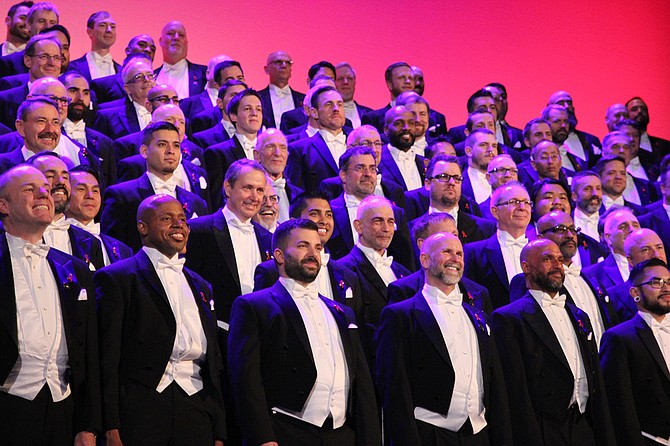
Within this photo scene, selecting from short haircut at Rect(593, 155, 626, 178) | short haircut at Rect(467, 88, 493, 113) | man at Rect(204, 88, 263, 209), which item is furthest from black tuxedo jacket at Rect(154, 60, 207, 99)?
short haircut at Rect(593, 155, 626, 178)

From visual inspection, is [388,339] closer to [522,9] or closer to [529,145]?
[529,145]

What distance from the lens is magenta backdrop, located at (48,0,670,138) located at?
383 inches

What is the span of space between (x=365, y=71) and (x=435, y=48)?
85cm

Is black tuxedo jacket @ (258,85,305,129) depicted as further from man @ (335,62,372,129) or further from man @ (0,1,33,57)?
man @ (0,1,33,57)

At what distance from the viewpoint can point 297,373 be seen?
4.69 meters

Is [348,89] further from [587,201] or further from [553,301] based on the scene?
[553,301]

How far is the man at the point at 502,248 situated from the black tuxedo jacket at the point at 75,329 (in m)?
2.69

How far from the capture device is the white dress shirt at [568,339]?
543 cm

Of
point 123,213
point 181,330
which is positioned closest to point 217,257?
point 123,213

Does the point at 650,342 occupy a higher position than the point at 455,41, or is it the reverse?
the point at 455,41

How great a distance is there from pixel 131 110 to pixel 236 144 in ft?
2.76

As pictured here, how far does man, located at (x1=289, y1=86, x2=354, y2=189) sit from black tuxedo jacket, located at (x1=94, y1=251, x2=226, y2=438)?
2.79 m

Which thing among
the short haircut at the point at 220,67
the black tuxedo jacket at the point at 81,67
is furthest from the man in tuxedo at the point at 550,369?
the black tuxedo jacket at the point at 81,67

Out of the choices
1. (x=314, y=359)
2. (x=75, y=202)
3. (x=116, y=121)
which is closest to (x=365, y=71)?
(x=116, y=121)
